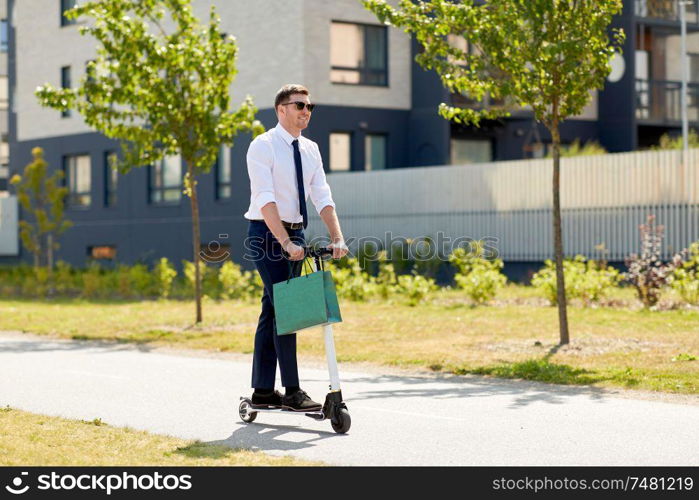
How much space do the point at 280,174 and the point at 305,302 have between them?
0.94 m

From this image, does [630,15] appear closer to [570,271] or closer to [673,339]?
[570,271]

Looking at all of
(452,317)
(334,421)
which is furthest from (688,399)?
(452,317)

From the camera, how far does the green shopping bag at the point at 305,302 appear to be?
788 cm

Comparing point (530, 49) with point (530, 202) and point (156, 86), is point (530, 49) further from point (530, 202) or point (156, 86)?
point (530, 202)

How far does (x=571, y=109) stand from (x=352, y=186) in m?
16.4

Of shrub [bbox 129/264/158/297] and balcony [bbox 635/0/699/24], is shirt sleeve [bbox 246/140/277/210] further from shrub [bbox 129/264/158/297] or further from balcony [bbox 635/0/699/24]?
balcony [bbox 635/0/699/24]

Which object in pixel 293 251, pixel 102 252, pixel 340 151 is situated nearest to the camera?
pixel 293 251

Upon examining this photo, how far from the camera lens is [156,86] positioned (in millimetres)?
17906

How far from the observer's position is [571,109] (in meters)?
13.8

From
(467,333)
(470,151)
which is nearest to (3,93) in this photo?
(470,151)

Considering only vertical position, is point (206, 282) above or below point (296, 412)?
below

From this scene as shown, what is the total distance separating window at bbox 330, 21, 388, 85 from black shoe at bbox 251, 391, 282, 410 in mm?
23756

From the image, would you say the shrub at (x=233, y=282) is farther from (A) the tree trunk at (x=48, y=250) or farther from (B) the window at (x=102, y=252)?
(A) the tree trunk at (x=48, y=250)

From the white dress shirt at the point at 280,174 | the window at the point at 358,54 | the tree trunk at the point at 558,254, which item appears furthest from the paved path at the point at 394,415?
the window at the point at 358,54
